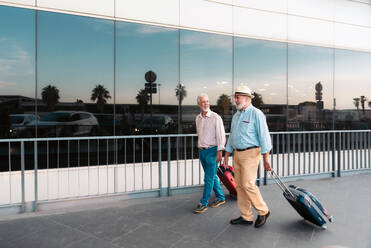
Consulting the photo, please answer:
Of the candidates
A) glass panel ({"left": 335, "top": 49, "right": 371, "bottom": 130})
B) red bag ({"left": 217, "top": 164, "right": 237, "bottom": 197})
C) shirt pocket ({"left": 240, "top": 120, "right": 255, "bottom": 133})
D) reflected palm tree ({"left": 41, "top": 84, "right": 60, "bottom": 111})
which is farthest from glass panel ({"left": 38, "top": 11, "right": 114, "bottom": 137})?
glass panel ({"left": 335, "top": 49, "right": 371, "bottom": 130})

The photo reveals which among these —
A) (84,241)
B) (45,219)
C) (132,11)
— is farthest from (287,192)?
(132,11)

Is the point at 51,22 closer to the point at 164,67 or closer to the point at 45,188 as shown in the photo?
the point at 164,67

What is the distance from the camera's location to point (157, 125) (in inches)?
349

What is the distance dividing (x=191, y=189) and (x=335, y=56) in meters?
8.41

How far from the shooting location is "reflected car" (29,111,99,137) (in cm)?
751

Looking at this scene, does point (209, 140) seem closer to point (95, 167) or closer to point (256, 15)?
point (95, 167)

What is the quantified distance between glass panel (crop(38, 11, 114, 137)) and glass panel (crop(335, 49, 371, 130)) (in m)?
8.32

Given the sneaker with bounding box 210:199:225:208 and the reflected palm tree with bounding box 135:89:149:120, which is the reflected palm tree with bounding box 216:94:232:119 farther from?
the sneaker with bounding box 210:199:225:208

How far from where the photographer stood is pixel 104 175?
25.5 feet

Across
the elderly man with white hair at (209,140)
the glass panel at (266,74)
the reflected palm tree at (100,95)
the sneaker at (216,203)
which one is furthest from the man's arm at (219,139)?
the glass panel at (266,74)

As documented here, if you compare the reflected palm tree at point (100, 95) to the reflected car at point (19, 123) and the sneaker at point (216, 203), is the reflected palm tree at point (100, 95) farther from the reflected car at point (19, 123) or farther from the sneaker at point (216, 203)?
the sneaker at point (216, 203)

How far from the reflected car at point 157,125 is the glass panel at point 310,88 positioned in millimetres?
4328

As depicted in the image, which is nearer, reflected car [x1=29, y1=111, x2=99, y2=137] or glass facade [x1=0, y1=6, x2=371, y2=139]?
glass facade [x1=0, y1=6, x2=371, y2=139]

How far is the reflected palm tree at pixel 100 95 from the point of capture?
813cm
